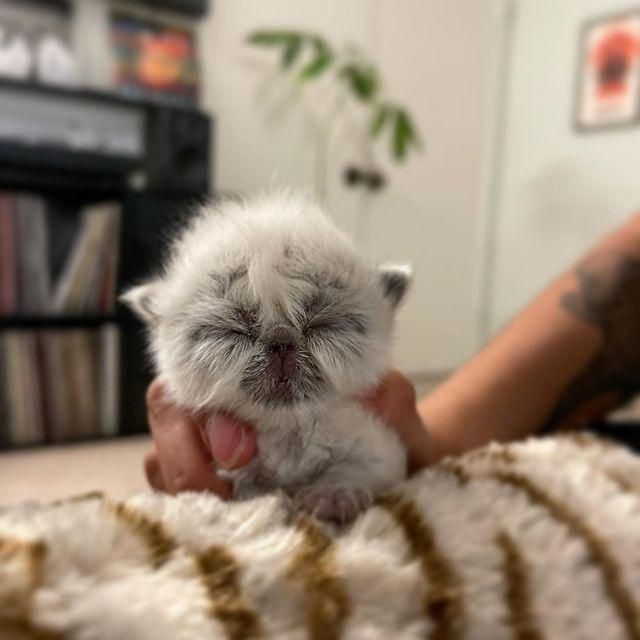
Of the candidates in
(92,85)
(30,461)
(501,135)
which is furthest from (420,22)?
(30,461)

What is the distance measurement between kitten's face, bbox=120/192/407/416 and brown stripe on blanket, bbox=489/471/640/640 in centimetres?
19

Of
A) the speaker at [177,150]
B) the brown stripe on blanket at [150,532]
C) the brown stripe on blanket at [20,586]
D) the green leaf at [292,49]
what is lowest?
the brown stripe on blanket at [150,532]

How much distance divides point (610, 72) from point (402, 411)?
348cm

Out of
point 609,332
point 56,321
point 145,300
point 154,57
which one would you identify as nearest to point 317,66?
point 154,57

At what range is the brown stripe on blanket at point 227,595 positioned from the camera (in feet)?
1.13

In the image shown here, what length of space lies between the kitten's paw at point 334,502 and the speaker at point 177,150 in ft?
7.03

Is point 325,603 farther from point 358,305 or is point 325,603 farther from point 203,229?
point 203,229

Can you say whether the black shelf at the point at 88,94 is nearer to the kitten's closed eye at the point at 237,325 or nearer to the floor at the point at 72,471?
the floor at the point at 72,471

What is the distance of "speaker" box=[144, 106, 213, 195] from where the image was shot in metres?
2.47

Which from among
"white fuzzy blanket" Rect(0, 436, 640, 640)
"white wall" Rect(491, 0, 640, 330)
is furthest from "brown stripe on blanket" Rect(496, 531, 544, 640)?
"white wall" Rect(491, 0, 640, 330)

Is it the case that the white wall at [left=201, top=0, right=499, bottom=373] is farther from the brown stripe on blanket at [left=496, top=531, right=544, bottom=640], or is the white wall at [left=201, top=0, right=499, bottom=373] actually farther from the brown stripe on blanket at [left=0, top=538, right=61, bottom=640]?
the brown stripe on blanket at [left=0, top=538, right=61, bottom=640]

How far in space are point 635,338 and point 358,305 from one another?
2.59ft

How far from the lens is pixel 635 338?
1.07 meters

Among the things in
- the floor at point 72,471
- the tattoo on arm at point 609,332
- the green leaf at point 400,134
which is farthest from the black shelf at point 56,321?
the tattoo on arm at point 609,332
